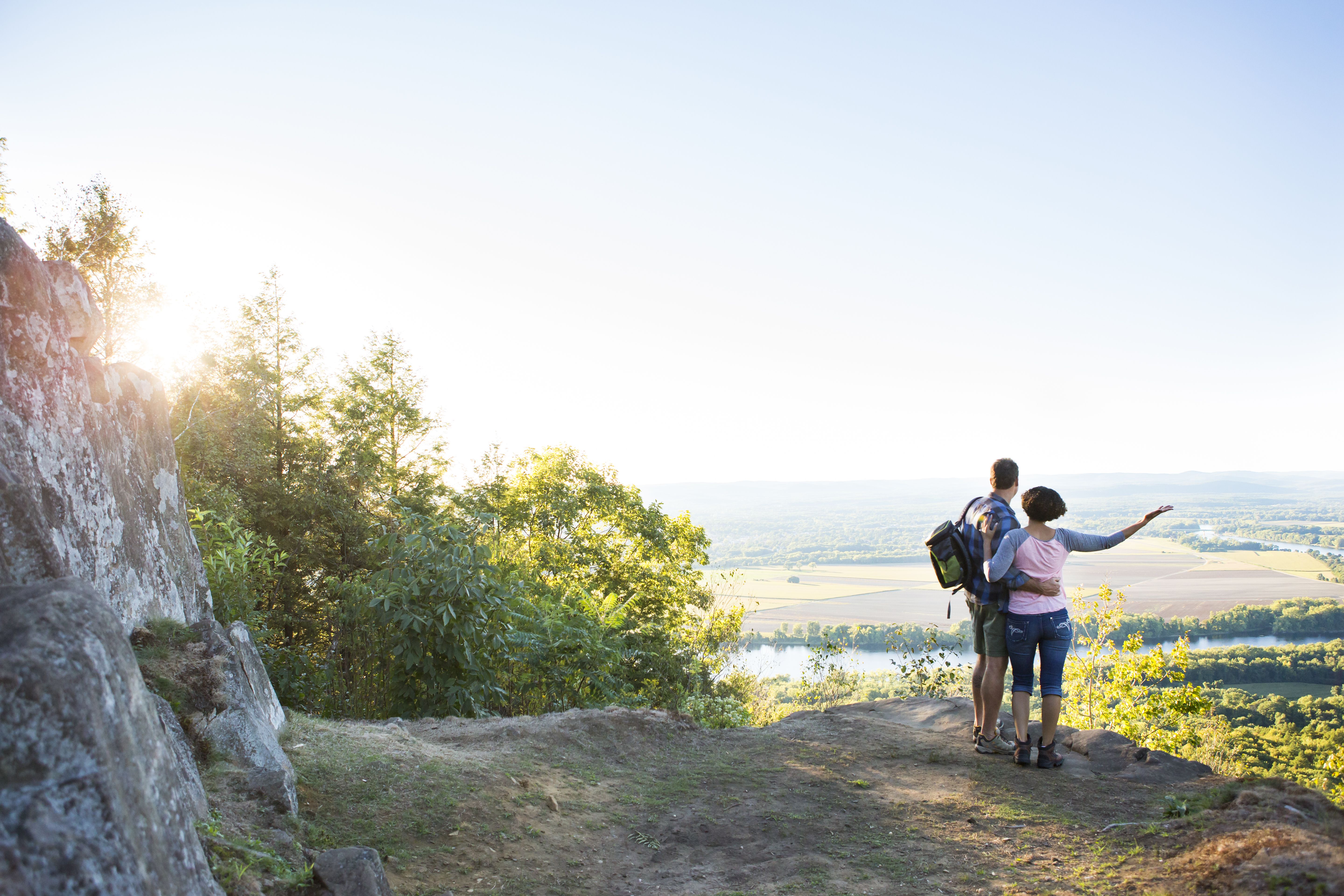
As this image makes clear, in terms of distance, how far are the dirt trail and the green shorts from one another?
828mm

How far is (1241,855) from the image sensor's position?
2.89 meters

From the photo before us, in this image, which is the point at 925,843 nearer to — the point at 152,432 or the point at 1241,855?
the point at 1241,855

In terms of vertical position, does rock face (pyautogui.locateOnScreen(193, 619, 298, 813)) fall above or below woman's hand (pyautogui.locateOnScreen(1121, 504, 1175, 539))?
below

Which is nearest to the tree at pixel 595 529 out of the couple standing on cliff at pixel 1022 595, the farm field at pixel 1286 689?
the couple standing on cliff at pixel 1022 595

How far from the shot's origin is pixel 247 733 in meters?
3.57

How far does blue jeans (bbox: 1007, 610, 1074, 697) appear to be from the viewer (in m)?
4.55

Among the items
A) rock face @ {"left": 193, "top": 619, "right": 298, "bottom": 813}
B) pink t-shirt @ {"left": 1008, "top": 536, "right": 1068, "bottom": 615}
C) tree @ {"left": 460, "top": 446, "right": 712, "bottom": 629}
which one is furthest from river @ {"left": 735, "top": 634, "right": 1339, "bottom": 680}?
rock face @ {"left": 193, "top": 619, "right": 298, "bottom": 813}

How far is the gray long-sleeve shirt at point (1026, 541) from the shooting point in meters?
4.61

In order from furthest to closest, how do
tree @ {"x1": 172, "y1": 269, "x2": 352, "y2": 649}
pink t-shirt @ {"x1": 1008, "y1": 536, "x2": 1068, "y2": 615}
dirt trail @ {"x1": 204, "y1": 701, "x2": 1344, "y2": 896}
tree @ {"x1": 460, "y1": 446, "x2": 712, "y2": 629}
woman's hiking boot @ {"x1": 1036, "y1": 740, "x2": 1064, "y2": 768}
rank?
Result: 1. tree @ {"x1": 460, "y1": 446, "x2": 712, "y2": 629}
2. tree @ {"x1": 172, "y1": 269, "x2": 352, "y2": 649}
3. woman's hiking boot @ {"x1": 1036, "y1": 740, "x2": 1064, "y2": 768}
4. pink t-shirt @ {"x1": 1008, "y1": 536, "x2": 1068, "y2": 615}
5. dirt trail @ {"x1": 204, "y1": 701, "x2": 1344, "y2": 896}

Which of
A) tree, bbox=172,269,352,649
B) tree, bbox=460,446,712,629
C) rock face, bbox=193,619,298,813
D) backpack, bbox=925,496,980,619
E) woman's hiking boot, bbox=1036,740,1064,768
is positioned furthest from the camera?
tree, bbox=460,446,712,629

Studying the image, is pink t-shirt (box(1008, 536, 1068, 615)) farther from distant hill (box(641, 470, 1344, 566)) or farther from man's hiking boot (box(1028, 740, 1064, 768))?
distant hill (box(641, 470, 1344, 566))

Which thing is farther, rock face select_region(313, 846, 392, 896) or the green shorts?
the green shorts

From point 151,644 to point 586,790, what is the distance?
281cm

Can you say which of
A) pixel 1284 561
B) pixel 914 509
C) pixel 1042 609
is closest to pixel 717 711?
pixel 1042 609
